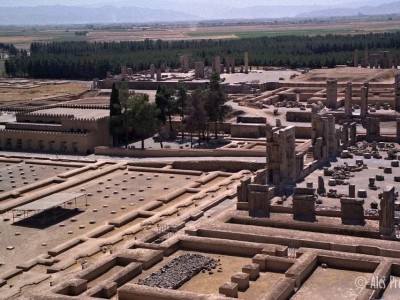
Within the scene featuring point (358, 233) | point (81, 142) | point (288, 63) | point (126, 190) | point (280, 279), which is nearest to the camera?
point (280, 279)

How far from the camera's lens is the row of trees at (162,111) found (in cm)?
6544

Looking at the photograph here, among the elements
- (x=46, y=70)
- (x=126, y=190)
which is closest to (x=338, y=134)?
(x=126, y=190)

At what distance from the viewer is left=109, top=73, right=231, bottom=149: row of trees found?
65438mm

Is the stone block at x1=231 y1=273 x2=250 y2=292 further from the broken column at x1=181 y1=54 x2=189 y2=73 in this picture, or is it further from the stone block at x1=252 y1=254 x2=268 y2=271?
the broken column at x1=181 y1=54 x2=189 y2=73

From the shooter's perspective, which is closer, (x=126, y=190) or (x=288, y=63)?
(x=126, y=190)

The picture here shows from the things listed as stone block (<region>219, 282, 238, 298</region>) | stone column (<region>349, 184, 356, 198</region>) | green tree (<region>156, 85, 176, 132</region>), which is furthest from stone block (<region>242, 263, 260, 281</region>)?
green tree (<region>156, 85, 176, 132</region>)

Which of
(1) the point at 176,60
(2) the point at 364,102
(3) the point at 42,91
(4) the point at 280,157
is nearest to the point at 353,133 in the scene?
(2) the point at 364,102

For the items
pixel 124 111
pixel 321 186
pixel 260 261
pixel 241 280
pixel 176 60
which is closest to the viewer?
pixel 241 280

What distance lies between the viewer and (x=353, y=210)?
38969 millimetres

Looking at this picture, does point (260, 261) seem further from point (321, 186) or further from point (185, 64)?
point (185, 64)

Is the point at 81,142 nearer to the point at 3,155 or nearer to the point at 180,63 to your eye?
the point at 3,155

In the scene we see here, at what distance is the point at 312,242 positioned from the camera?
35.9 m

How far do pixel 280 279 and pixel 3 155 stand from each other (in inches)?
1699

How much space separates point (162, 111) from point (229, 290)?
143 feet
